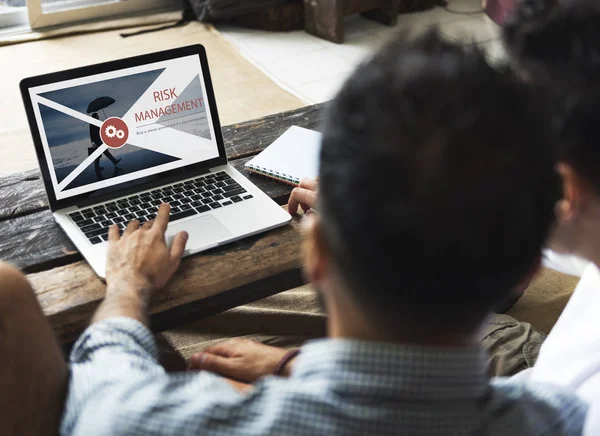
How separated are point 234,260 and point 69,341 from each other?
0.91 feet

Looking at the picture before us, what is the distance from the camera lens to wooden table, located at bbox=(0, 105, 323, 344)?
1067 millimetres

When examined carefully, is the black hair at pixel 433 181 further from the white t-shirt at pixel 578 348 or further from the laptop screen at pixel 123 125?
the laptop screen at pixel 123 125

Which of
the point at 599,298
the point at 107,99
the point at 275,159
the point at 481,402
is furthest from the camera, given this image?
the point at 275,159

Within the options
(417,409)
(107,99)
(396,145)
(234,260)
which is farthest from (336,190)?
(107,99)

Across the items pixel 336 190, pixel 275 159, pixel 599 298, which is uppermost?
pixel 336 190

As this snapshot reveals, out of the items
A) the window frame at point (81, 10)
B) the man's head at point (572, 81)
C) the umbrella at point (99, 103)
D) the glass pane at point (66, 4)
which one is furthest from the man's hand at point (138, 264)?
Result: the glass pane at point (66, 4)

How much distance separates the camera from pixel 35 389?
851 millimetres

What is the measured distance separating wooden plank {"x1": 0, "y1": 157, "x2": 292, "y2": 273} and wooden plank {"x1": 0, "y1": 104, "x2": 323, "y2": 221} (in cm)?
4

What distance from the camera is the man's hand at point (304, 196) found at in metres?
1.25

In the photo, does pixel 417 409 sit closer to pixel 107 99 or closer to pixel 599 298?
pixel 599 298

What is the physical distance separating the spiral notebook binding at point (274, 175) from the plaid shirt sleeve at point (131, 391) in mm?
538

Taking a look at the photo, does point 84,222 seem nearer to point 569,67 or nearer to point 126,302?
point 126,302

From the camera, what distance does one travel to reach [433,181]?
0.55m

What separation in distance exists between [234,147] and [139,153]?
0.24 metres
